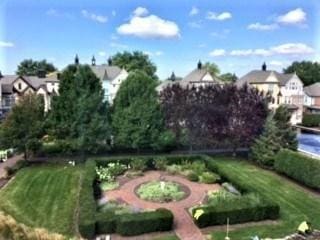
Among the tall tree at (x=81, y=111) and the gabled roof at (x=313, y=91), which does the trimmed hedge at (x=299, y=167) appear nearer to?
the tall tree at (x=81, y=111)

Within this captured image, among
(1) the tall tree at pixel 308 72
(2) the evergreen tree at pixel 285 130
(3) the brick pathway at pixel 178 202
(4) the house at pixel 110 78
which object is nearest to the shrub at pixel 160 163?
(3) the brick pathway at pixel 178 202

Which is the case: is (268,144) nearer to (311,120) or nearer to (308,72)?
(311,120)

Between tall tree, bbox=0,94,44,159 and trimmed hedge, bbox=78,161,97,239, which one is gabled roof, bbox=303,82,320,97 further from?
trimmed hedge, bbox=78,161,97,239

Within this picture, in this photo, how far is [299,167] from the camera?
66.5ft

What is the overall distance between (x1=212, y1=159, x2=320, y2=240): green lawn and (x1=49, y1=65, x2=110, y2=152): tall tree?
394 inches

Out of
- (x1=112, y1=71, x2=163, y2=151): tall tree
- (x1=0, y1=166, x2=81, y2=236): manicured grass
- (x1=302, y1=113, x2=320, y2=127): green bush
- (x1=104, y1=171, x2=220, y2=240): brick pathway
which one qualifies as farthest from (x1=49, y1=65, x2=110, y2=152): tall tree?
(x1=302, y1=113, x2=320, y2=127): green bush

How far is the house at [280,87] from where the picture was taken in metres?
44.2

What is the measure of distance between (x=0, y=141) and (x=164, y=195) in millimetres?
12932

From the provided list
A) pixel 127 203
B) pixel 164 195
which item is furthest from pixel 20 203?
pixel 164 195

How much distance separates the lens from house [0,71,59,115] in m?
39.8

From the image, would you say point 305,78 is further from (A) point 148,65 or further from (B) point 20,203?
(B) point 20,203

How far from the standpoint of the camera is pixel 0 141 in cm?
2277

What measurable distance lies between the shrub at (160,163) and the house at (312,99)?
38.5 meters

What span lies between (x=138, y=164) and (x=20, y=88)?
91.9 feet
